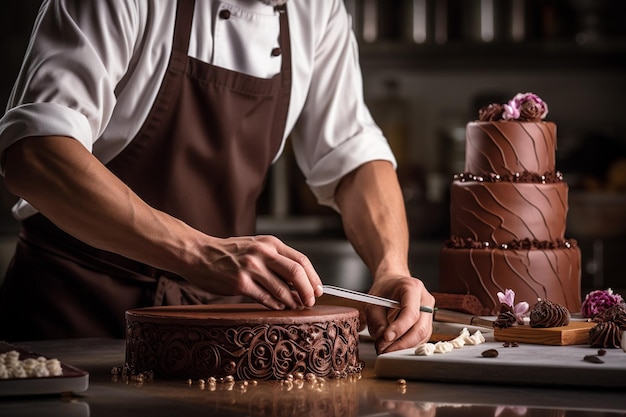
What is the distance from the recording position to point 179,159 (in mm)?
1853

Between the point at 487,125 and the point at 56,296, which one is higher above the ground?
the point at 487,125

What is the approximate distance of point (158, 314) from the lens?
1.32 metres

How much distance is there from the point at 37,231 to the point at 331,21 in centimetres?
76

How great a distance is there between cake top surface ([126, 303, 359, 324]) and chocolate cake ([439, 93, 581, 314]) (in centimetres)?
52

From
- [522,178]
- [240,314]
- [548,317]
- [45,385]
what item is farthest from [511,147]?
[45,385]

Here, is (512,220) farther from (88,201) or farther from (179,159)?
(88,201)

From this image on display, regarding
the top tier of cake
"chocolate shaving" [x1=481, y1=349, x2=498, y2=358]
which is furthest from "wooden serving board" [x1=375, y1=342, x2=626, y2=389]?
the top tier of cake

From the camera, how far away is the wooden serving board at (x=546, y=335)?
4.79 feet

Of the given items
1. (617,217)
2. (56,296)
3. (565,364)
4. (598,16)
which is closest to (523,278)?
(565,364)

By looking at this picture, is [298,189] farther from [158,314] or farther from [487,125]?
[158,314]

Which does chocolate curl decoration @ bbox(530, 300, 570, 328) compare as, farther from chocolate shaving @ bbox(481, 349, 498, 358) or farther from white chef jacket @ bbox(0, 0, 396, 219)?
white chef jacket @ bbox(0, 0, 396, 219)

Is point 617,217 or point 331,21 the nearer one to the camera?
point 331,21

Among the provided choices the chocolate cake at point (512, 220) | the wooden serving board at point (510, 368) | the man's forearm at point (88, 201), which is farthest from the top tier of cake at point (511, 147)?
the man's forearm at point (88, 201)

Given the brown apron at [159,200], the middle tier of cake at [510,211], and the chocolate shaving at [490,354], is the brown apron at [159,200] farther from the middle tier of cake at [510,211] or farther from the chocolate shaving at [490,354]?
the chocolate shaving at [490,354]
